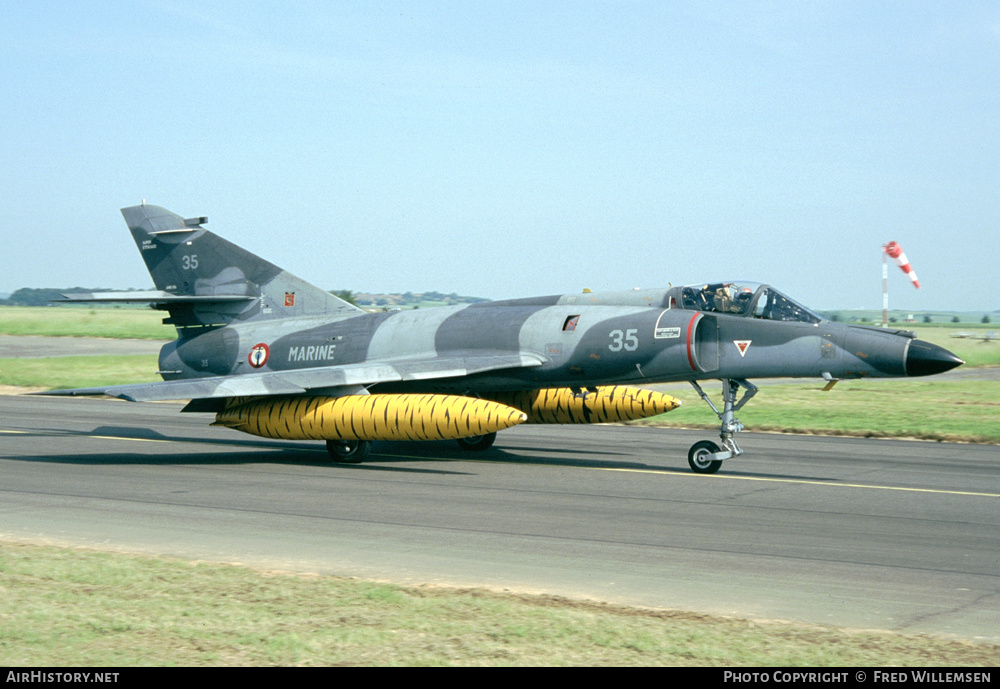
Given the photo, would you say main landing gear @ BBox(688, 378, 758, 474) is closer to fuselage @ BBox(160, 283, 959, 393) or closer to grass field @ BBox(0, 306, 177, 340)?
fuselage @ BBox(160, 283, 959, 393)

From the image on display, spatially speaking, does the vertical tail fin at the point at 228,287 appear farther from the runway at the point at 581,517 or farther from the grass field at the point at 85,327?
the grass field at the point at 85,327

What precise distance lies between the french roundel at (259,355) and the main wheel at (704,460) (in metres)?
8.35

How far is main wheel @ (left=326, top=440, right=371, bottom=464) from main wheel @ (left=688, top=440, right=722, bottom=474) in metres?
5.30

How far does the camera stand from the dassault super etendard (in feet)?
49.4

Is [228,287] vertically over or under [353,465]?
over

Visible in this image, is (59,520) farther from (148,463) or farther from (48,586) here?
(148,463)

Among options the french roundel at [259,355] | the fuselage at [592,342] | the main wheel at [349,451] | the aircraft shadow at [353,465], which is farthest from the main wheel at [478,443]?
the french roundel at [259,355]

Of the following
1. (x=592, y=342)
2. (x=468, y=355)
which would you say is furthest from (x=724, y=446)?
(x=468, y=355)

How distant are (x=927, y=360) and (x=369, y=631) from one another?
390 inches

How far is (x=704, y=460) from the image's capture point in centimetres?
1541

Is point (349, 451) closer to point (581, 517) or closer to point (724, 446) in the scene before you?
point (724, 446)

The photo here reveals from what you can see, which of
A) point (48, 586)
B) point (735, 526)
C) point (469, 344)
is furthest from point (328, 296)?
point (48, 586)

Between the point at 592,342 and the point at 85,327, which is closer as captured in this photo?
the point at 592,342

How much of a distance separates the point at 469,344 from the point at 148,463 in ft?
18.4
